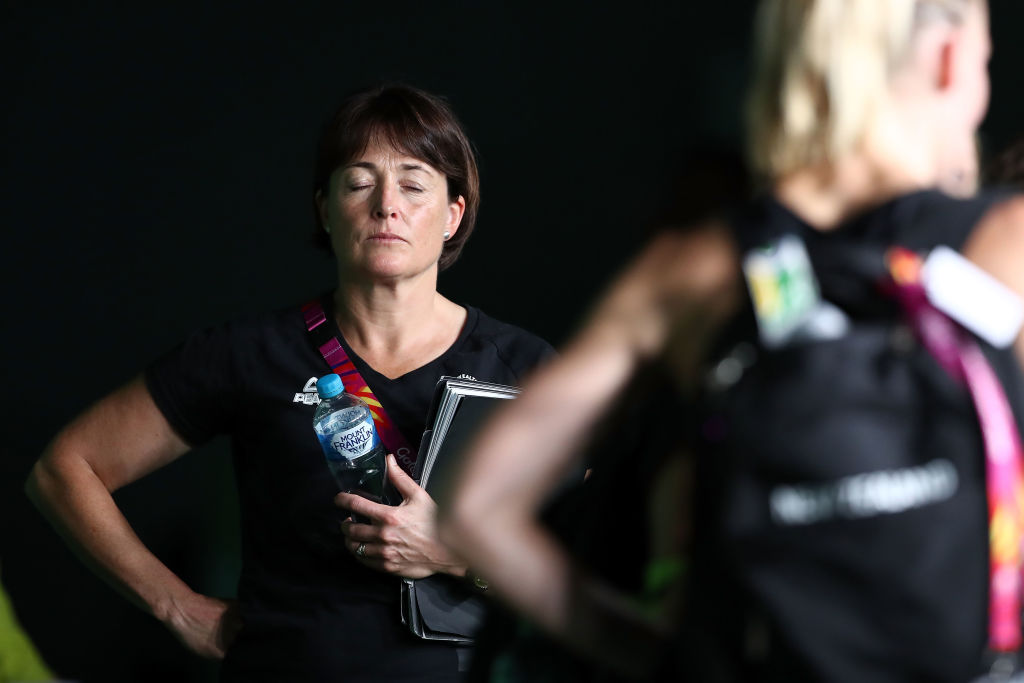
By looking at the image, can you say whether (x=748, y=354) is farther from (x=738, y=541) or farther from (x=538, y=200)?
(x=538, y=200)

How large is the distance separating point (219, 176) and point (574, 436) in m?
1.99

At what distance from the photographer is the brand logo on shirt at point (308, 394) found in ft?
5.38

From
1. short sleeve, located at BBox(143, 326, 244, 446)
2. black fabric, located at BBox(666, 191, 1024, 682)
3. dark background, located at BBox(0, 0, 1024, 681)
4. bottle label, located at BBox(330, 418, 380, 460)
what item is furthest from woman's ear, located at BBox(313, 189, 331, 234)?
black fabric, located at BBox(666, 191, 1024, 682)

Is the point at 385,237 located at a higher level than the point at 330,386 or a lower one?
higher

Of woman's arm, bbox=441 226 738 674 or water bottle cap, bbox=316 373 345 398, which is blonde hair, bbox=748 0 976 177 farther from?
water bottle cap, bbox=316 373 345 398

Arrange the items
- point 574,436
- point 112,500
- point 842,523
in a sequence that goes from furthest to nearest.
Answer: point 112,500 → point 574,436 → point 842,523

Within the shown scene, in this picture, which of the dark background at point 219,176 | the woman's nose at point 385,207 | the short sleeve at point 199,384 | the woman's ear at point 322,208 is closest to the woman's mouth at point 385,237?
the woman's nose at point 385,207

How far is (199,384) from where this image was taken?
170 centimetres

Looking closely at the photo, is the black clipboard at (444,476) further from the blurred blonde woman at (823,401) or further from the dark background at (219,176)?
the dark background at (219,176)

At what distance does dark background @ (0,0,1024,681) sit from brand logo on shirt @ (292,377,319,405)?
90cm

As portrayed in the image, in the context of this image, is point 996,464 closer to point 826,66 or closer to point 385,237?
point 826,66

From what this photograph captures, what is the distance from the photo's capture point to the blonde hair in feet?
2.67

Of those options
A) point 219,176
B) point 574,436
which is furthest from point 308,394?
point 219,176

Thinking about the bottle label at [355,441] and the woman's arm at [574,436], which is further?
the bottle label at [355,441]
